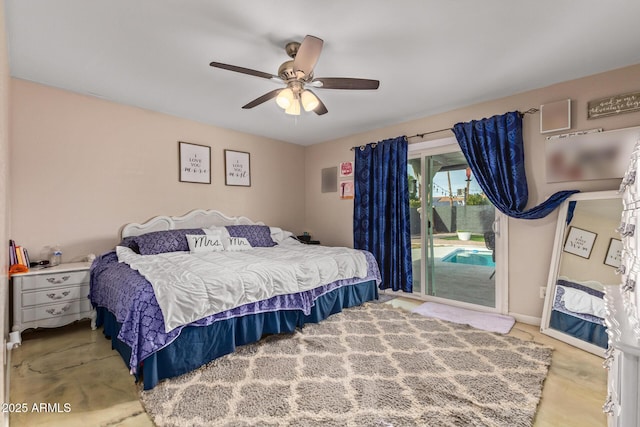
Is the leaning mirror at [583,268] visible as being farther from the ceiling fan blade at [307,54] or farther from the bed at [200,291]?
the ceiling fan blade at [307,54]

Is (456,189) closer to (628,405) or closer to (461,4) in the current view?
(461,4)

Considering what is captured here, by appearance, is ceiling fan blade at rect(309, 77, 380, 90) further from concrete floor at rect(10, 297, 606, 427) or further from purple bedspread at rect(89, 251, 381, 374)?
concrete floor at rect(10, 297, 606, 427)

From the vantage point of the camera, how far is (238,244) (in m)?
3.69

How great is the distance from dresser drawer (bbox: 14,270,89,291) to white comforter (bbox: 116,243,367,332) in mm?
371

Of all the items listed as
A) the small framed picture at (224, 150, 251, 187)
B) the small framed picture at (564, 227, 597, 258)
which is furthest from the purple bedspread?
the small framed picture at (564, 227, 597, 258)

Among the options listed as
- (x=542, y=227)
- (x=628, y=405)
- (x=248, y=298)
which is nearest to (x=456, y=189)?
(x=542, y=227)

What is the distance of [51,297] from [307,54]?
119 inches

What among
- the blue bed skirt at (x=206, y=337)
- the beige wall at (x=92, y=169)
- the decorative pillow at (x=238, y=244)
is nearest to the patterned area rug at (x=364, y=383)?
the blue bed skirt at (x=206, y=337)

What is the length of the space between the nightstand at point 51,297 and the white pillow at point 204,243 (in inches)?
37.2

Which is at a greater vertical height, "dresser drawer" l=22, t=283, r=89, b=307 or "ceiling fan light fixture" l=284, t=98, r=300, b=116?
"ceiling fan light fixture" l=284, t=98, r=300, b=116

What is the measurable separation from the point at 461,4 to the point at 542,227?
2247 mm

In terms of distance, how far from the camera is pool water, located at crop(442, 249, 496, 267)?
11.0ft

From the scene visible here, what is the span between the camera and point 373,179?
13.7ft

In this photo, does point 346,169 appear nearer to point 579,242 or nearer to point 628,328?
point 579,242
